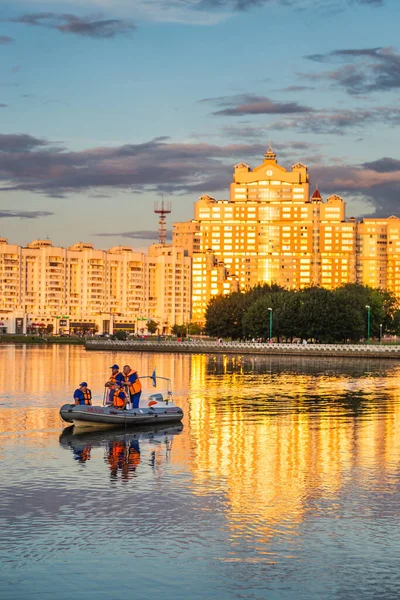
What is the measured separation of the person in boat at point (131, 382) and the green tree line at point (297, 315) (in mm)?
113888

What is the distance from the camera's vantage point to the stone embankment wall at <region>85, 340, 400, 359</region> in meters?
132

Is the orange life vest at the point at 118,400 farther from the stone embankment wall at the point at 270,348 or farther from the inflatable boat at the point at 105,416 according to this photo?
the stone embankment wall at the point at 270,348

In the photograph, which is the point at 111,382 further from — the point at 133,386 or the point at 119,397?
the point at 133,386

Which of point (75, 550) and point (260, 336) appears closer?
point (75, 550)

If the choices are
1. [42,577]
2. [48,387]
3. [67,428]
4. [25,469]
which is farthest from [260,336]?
[42,577]

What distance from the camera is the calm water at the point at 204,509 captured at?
17.7 metres

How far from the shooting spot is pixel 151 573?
59.5 feet

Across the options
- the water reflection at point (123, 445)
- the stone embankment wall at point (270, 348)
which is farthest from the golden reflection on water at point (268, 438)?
the stone embankment wall at point (270, 348)

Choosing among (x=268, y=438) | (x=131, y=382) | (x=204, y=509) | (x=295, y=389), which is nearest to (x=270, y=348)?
(x=295, y=389)

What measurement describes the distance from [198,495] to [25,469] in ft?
21.3

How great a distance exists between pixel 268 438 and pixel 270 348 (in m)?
110

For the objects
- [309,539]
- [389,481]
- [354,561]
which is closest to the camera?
[354,561]

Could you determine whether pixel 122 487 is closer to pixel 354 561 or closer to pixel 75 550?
pixel 75 550

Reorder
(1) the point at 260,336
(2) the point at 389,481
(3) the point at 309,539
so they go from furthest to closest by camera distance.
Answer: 1. (1) the point at 260,336
2. (2) the point at 389,481
3. (3) the point at 309,539
